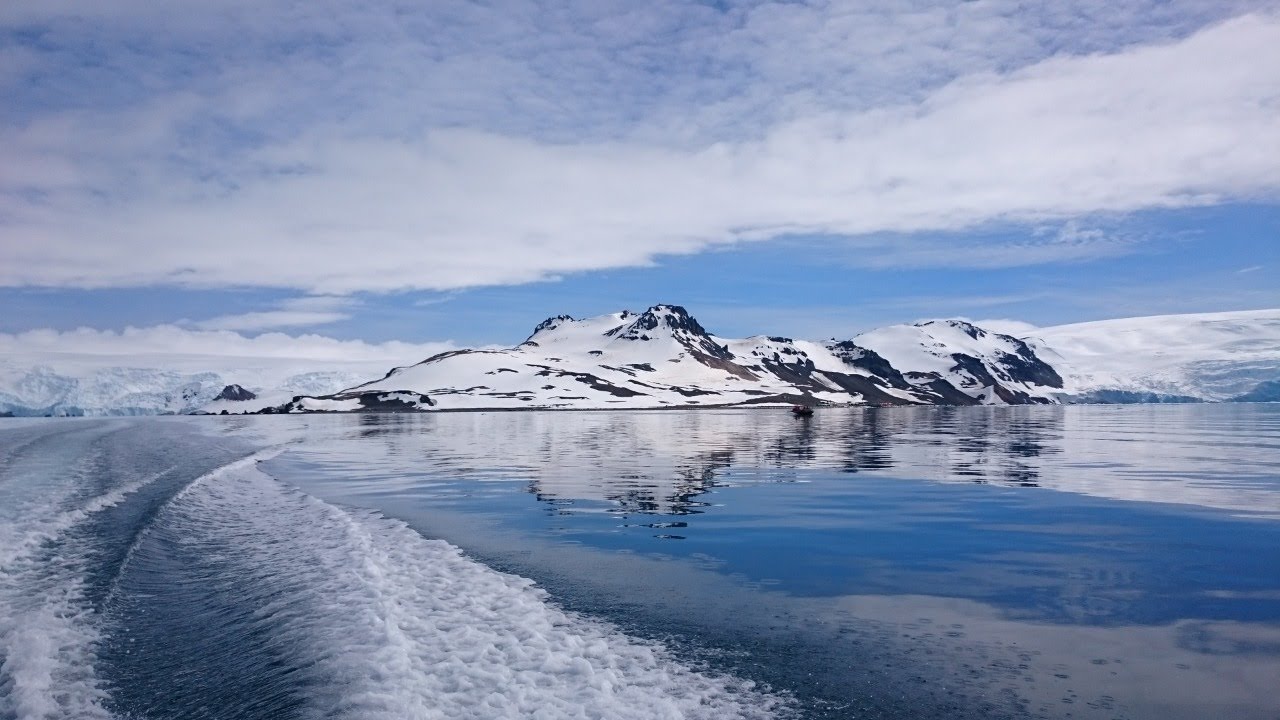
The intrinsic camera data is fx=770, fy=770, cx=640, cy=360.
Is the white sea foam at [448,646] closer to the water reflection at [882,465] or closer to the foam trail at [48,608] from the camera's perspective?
the foam trail at [48,608]

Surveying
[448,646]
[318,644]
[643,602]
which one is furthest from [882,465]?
[318,644]

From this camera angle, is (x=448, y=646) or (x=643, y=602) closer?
(x=448, y=646)

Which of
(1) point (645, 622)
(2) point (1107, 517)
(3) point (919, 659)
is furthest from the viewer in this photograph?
(2) point (1107, 517)

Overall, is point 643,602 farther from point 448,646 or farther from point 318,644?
point 318,644

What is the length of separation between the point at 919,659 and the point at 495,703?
7012 millimetres

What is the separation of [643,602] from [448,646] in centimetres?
447

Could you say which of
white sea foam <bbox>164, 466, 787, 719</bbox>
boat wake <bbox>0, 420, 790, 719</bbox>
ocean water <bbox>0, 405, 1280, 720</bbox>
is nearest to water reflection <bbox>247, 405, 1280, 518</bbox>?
ocean water <bbox>0, 405, 1280, 720</bbox>

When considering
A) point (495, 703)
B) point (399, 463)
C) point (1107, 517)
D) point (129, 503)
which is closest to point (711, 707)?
point (495, 703)

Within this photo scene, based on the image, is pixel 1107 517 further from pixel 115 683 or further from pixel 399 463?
pixel 399 463

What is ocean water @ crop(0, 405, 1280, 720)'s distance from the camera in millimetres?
11531

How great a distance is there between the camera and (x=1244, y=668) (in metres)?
12.3

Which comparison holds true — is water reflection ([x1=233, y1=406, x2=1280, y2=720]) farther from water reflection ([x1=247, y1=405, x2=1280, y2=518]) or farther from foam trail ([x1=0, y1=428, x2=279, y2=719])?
foam trail ([x1=0, y1=428, x2=279, y2=719])

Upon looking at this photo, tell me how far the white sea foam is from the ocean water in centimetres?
7

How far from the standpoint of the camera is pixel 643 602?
16.6m
